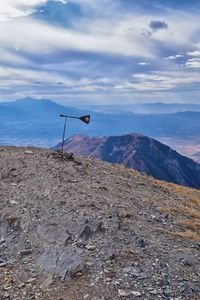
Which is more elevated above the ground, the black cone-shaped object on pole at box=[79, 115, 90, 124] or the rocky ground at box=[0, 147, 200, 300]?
the black cone-shaped object on pole at box=[79, 115, 90, 124]

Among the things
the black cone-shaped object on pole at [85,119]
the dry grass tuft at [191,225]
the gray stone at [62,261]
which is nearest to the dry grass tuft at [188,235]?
the dry grass tuft at [191,225]

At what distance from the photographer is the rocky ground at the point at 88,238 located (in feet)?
44.8

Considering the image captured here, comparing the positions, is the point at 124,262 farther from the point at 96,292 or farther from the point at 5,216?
the point at 5,216

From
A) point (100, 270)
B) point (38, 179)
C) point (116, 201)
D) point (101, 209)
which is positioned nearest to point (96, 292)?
point (100, 270)

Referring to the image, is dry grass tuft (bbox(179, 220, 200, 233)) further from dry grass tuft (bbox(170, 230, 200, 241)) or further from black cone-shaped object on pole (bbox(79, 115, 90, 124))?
black cone-shaped object on pole (bbox(79, 115, 90, 124))

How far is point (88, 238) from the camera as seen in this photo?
16.4 m

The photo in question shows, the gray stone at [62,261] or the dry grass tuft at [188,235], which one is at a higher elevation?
the dry grass tuft at [188,235]

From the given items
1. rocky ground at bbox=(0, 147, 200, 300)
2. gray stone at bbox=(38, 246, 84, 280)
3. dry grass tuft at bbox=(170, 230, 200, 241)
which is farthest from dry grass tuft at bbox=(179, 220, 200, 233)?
gray stone at bbox=(38, 246, 84, 280)

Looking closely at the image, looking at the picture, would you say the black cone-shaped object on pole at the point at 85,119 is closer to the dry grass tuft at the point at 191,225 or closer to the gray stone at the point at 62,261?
the dry grass tuft at the point at 191,225

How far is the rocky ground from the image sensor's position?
1365 cm

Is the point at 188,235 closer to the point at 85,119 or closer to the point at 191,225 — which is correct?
the point at 191,225

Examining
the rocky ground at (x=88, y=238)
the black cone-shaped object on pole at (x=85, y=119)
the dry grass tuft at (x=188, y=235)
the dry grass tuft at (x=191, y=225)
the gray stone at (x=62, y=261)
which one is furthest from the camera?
the black cone-shaped object on pole at (x=85, y=119)

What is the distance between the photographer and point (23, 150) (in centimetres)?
2958

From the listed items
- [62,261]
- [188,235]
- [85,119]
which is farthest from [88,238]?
[85,119]
